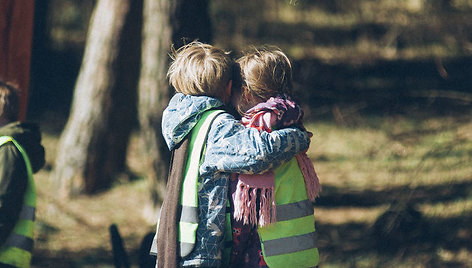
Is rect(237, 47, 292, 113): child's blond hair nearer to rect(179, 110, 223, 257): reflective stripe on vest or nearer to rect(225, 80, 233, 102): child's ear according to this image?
rect(225, 80, 233, 102): child's ear

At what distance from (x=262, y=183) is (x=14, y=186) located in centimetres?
119

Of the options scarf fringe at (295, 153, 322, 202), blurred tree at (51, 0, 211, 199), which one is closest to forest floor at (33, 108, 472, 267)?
blurred tree at (51, 0, 211, 199)

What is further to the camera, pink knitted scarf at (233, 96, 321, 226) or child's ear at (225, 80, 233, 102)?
child's ear at (225, 80, 233, 102)

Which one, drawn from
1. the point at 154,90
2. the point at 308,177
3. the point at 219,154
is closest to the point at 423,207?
the point at 154,90

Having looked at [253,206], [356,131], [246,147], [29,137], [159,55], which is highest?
[159,55]

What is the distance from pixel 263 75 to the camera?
2725 mm

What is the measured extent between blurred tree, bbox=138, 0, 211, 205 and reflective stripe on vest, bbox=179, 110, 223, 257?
2.06 meters

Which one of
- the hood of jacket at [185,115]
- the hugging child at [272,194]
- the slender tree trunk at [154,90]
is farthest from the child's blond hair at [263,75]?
the slender tree trunk at [154,90]

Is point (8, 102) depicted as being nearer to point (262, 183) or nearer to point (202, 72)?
point (202, 72)

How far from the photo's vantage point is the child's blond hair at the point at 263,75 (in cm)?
273

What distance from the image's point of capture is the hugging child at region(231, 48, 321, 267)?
104 inches

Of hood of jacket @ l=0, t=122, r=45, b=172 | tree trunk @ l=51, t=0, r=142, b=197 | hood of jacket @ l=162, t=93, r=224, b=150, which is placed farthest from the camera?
tree trunk @ l=51, t=0, r=142, b=197

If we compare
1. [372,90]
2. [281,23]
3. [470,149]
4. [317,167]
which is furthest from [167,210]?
[281,23]

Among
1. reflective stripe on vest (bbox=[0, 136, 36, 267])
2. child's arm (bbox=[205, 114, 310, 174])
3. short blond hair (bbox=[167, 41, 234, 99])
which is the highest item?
short blond hair (bbox=[167, 41, 234, 99])
